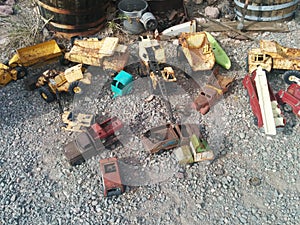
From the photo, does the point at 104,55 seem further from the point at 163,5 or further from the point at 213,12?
the point at 213,12

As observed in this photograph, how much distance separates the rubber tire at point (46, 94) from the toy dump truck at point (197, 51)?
7.06ft

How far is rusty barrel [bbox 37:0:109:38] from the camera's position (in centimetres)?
612

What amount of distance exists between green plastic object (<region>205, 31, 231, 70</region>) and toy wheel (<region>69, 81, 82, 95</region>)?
232 centimetres

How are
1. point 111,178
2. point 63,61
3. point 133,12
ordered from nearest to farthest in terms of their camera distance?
point 111,178
point 63,61
point 133,12

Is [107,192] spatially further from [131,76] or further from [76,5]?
[76,5]

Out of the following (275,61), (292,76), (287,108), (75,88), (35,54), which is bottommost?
(287,108)

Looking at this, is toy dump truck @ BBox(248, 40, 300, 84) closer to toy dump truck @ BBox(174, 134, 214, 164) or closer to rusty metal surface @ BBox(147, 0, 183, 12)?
toy dump truck @ BBox(174, 134, 214, 164)

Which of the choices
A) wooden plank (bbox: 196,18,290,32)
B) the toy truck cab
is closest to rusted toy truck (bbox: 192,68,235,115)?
the toy truck cab

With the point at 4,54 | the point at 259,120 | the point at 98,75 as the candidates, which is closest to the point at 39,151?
the point at 98,75

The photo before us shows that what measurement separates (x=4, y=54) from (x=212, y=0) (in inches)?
164

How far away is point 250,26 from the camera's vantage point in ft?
21.9

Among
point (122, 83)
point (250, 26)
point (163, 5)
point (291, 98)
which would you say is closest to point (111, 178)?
point (122, 83)

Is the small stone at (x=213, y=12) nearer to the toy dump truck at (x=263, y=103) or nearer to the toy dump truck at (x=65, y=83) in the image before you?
the toy dump truck at (x=263, y=103)

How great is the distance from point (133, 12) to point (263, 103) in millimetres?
2827
